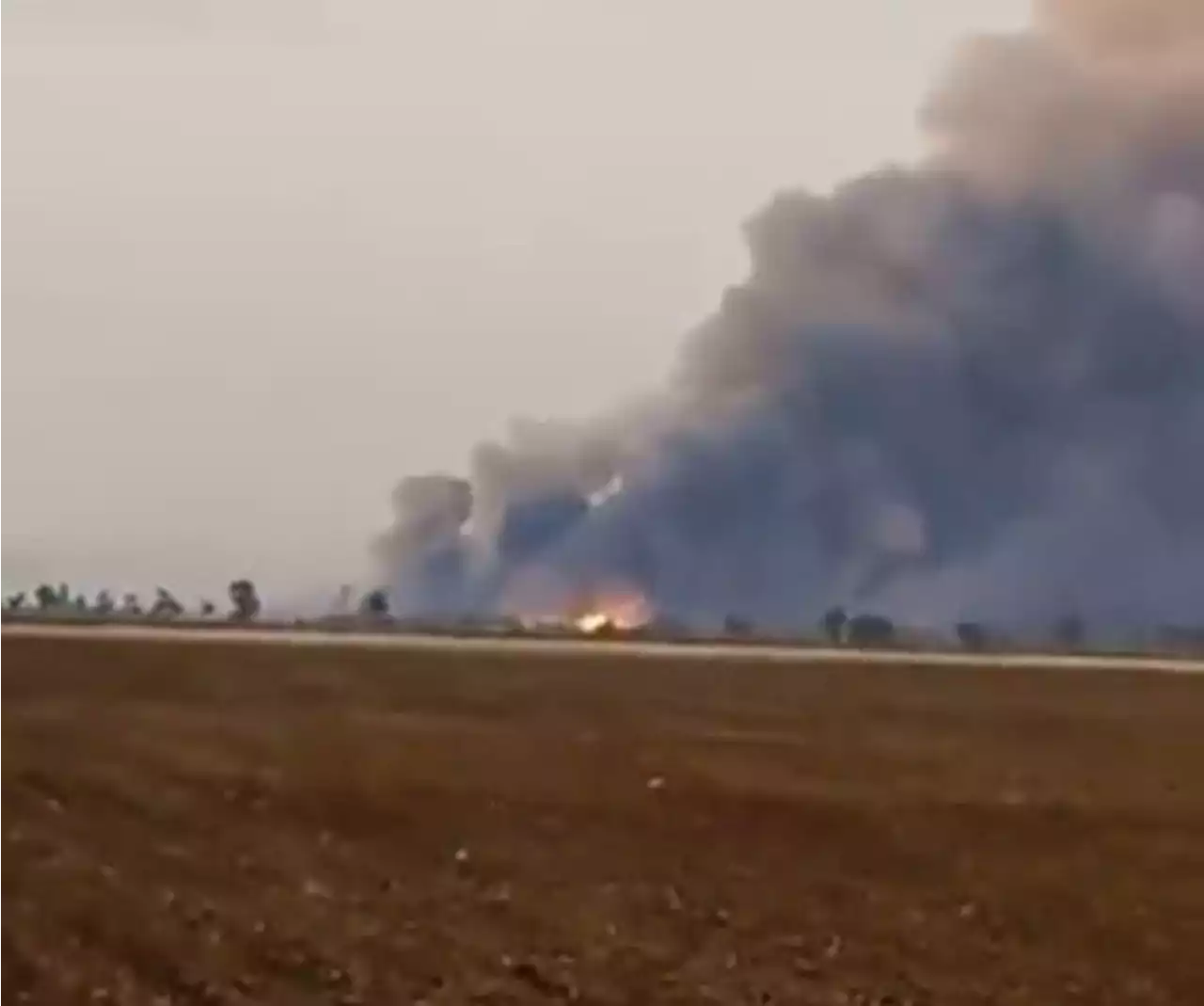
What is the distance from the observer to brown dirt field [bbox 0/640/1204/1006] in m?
17.1

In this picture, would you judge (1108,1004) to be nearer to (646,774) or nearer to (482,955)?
(482,955)

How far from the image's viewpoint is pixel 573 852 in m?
22.1

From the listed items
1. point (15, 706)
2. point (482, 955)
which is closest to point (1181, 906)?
point (482, 955)

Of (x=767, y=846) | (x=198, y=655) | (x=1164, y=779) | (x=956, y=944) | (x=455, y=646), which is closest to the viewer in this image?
(x=956, y=944)

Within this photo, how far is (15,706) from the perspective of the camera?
32.1 m

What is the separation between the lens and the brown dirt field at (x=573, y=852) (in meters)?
17.1

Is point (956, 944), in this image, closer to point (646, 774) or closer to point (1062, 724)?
point (646, 774)

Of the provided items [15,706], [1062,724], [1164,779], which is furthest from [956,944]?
[1062,724]

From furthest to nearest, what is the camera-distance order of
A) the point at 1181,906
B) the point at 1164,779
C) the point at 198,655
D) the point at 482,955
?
the point at 198,655 → the point at 1164,779 → the point at 1181,906 → the point at 482,955

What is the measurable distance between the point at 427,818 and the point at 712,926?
553cm

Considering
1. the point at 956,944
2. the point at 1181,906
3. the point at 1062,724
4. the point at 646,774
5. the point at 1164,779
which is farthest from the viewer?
the point at 1062,724

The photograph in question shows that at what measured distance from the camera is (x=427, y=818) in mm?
23750

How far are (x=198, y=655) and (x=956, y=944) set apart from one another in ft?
98.6

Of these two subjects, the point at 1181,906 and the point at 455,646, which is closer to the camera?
the point at 1181,906
